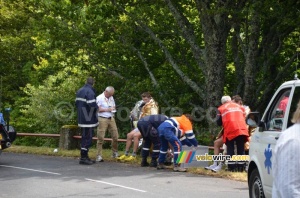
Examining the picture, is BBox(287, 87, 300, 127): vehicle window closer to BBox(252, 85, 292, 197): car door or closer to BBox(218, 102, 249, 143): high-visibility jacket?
BBox(252, 85, 292, 197): car door

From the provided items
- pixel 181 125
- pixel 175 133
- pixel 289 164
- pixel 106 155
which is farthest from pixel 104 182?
pixel 289 164

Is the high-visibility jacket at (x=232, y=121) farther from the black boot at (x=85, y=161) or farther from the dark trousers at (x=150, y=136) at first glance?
the black boot at (x=85, y=161)

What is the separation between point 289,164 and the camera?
516 centimetres

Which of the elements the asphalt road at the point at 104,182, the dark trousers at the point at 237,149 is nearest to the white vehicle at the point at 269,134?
the asphalt road at the point at 104,182

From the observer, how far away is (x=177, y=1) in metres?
26.5

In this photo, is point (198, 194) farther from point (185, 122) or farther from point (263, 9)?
point (263, 9)

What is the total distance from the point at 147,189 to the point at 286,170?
811cm

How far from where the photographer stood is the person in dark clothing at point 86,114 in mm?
17766

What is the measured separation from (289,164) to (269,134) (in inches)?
169

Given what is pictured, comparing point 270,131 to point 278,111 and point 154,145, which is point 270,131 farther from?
point 154,145

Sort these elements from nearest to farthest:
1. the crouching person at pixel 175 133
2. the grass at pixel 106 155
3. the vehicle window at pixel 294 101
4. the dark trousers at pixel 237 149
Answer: the vehicle window at pixel 294 101 → the grass at pixel 106 155 → the dark trousers at pixel 237 149 → the crouching person at pixel 175 133

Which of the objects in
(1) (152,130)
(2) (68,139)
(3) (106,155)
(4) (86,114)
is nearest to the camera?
(1) (152,130)

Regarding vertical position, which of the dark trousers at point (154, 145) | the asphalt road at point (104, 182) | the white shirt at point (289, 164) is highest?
the dark trousers at point (154, 145)

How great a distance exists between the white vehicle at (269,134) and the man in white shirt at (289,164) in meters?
3.57
